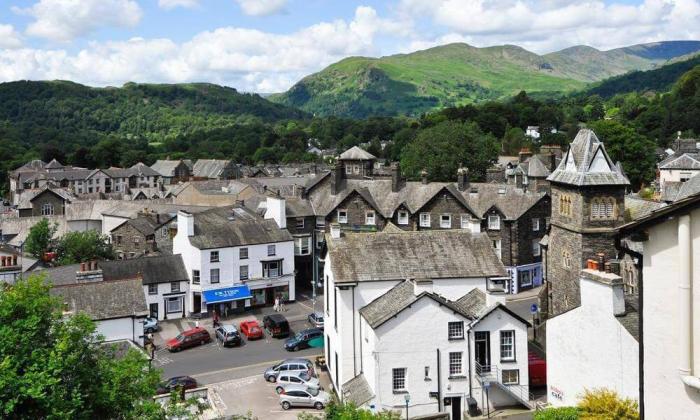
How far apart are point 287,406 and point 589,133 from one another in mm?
21817

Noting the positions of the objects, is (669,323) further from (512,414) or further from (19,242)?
(19,242)

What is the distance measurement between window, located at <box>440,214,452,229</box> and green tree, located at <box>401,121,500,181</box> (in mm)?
23972

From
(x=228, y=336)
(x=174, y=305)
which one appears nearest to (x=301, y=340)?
(x=228, y=336)

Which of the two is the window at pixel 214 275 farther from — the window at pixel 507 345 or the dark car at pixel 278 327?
the window at pixel 507 345

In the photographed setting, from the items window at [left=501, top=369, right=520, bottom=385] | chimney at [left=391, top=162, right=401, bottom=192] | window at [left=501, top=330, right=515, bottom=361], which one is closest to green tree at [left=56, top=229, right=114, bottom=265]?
chimney at [left=391, top=162, right=401, bottom=192]

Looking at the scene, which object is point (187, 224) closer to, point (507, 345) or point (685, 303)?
point (507, 345)

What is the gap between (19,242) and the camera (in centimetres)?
6919

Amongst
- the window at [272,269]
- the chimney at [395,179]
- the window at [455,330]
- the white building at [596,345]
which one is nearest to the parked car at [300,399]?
the window at [455,330]

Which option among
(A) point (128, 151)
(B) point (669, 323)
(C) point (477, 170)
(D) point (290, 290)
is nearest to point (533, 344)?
(D) point (290, 290)

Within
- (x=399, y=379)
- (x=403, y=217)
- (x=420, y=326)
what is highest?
(x=403, y=217)

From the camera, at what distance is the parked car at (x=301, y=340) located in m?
42.0

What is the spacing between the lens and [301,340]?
4216cm

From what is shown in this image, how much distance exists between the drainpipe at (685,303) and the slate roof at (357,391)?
2162 centimetres

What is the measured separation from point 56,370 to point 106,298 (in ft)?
60.2
